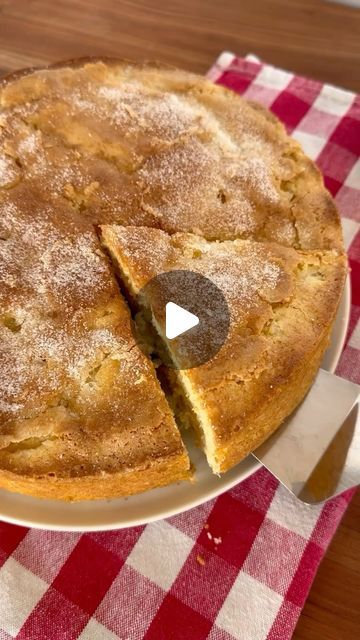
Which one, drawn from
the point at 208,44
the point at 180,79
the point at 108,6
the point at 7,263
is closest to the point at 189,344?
the point at 7,263

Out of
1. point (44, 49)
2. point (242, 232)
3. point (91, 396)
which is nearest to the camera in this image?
point (91, 396)

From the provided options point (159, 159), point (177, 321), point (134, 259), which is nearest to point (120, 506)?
point (177, 321)

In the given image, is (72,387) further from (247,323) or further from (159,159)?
(159,159)

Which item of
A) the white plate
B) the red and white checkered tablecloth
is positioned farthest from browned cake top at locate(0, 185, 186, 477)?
the red and white checkered tablecloth

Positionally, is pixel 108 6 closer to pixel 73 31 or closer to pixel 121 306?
pixel 73 31

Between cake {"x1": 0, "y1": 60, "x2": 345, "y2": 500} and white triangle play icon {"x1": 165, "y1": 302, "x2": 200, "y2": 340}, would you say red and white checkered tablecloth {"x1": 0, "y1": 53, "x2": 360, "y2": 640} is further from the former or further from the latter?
white triangle play icon {"x1": 165, "y1": 302, "x2": 200, "y2": 340}

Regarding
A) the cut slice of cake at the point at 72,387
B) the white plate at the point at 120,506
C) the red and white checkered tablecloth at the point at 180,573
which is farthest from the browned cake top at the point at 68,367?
the red and white checkered tablecloth at the point at 180,573

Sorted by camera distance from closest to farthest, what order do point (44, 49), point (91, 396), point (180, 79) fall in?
point (91, 396), point (180, 79), point (44, 49)
